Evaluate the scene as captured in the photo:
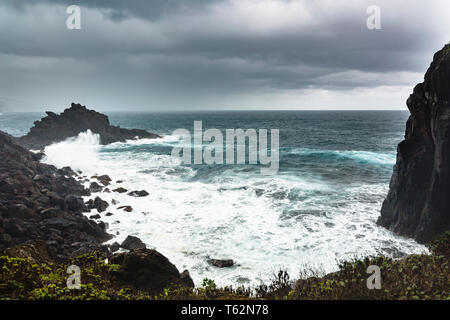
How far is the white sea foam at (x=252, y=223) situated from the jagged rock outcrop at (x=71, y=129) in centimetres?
3096

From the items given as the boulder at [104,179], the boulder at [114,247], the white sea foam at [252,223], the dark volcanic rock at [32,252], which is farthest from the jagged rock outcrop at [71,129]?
the dark volcanic rock at [32,252]

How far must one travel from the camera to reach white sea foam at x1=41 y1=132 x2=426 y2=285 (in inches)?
539

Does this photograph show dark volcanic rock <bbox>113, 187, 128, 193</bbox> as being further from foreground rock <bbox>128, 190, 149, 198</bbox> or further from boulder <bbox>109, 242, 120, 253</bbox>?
boulder <bbox>109, 242, 120, 253</bbox>

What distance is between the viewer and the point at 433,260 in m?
9.01

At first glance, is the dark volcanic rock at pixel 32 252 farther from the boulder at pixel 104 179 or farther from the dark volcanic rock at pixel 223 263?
the boulder at pixel 104 179

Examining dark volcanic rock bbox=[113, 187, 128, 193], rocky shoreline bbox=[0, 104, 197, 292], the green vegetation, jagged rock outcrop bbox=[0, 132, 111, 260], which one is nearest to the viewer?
the green vegetation

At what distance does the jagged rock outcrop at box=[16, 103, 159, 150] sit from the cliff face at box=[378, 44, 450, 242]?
168 ft

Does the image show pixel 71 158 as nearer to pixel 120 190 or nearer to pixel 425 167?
pixel 120 190

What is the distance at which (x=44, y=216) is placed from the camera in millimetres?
16906

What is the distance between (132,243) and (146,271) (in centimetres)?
590

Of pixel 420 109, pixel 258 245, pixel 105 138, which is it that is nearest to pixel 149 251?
pixel 258 245

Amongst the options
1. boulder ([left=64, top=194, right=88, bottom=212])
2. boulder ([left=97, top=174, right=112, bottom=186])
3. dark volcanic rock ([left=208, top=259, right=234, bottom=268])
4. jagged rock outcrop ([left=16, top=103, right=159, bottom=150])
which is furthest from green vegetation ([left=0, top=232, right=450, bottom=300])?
jagged rock outcrop ([left=16, top=103, right=159, bottom=150])

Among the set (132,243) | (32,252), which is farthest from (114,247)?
(32,252)

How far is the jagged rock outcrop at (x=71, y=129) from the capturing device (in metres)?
51.1
